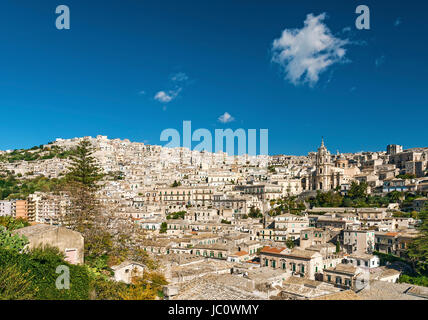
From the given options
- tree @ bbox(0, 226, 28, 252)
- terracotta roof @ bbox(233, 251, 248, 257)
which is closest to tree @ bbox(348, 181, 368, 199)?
terracotta roof @ bbox(233, 251, 248, 257)

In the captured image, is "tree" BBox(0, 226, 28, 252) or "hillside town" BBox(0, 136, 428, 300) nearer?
"tree" BBox(0, 226, 28, 252)

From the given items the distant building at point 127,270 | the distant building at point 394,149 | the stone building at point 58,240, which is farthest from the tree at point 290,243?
the distant building at point 394,149

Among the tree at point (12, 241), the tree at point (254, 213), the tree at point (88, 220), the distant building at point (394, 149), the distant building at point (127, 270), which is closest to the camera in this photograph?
the tree at point (12, 241)

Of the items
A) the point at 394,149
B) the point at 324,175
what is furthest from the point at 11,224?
the point at 394,149

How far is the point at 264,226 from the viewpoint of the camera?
41562 mm

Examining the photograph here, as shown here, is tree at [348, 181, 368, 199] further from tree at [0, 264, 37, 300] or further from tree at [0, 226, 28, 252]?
tree at [0, 264, 37, 300]

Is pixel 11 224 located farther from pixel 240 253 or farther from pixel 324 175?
pixel 324 175

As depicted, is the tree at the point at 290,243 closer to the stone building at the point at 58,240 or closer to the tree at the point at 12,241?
the stone building at the point at 58,240

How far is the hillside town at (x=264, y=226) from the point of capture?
15508mm

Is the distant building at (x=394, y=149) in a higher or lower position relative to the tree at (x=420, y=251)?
higher

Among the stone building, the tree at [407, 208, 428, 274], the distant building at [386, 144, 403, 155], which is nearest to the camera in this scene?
the stone building

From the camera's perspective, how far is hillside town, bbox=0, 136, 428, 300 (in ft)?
50.9
